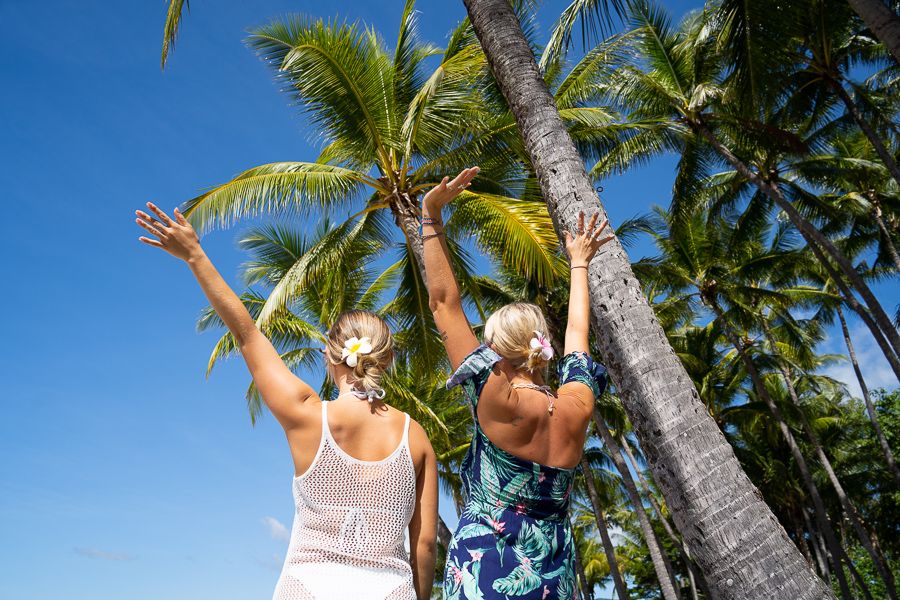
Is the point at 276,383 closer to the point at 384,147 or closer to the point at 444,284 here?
the point at 444,284

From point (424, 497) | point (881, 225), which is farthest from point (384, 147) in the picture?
point (881, 225)

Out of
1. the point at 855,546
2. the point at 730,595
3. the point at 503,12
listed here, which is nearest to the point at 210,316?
the point at 503,12

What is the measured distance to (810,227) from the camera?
54.1 feet

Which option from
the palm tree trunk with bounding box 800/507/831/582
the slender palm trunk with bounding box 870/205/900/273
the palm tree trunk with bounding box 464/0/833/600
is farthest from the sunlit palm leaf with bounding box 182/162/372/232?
the palm tree trunk with bounding box 800/507/831/582

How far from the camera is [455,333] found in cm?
227

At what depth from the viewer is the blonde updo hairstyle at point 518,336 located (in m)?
2.17

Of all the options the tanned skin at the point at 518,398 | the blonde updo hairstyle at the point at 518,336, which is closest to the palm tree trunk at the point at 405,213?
the tanned skin at the point at 518,398

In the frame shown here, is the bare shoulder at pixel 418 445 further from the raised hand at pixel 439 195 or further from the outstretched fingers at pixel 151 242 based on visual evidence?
the outstretched fingers at pixel 151 242

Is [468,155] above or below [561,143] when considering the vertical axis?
above

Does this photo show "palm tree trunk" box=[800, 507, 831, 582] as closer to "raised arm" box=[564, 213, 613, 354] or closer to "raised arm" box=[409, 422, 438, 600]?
"raised arm" box=[564, 213, 613, 354]

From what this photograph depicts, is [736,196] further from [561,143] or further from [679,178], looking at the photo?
[561,143]

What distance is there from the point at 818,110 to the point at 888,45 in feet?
32.8

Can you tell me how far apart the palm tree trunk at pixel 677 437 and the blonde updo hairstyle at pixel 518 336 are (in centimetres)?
149

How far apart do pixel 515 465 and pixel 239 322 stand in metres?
0.98
